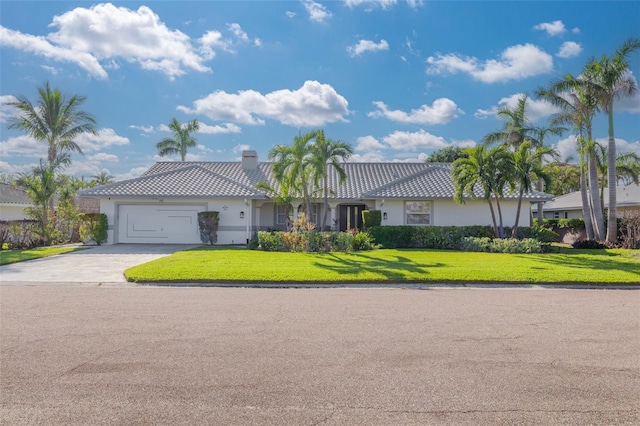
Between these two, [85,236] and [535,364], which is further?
[85,236]

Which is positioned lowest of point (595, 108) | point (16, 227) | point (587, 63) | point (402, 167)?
point (16, 227)

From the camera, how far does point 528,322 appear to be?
7.11m

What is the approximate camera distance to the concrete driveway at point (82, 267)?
11758 millimetres

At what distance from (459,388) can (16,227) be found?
77.4ft

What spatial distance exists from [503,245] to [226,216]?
13729mm

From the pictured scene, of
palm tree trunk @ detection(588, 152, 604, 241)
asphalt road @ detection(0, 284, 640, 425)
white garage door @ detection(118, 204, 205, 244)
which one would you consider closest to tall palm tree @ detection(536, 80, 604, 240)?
palm tree trunk @ detection(588, 152, 604, 241)

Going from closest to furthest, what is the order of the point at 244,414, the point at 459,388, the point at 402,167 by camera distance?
1. the point at 244,414
2. the point at 459,388
3. the point at 402,167

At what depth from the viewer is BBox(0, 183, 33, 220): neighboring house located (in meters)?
30.2

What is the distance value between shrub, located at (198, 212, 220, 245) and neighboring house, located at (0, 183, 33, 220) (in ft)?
51.0

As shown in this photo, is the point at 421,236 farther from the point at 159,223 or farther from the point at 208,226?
the point at 159,223

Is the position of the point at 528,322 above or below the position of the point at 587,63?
below

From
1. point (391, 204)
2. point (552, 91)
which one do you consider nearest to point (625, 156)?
point (552, 91)

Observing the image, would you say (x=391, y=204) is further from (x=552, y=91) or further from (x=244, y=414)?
(x=244, y=414)

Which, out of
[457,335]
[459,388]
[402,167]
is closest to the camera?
[459,388]
